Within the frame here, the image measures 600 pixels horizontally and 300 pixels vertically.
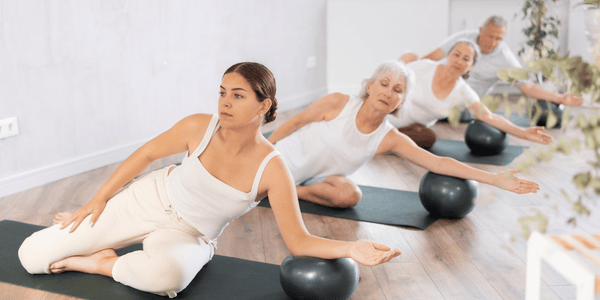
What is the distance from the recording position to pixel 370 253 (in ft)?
5.59

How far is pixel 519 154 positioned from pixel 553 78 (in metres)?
3.71

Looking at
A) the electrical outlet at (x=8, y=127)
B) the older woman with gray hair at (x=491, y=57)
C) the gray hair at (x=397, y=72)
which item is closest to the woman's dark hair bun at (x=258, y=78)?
the gray hair at (x=397, y=72)

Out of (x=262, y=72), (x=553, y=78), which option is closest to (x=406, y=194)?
(x=262, y=72)

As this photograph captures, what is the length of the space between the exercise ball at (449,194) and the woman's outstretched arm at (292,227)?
1175mm

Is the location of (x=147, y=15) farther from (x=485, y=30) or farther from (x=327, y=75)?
(x=327, y=75)

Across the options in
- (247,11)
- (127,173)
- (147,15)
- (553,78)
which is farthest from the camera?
(247,11)

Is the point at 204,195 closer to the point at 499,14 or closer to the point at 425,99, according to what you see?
the point at 425,99

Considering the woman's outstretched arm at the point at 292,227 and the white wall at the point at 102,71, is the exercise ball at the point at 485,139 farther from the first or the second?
the woman's outstretched arm at the point at 292,227

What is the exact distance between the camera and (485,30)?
15.0 feet

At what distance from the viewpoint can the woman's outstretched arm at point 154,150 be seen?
6.82 ft

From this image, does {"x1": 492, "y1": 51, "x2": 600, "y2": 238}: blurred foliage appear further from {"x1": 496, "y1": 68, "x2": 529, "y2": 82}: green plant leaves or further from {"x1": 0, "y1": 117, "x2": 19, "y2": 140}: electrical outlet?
{"x1": 0, "y1": 117, "x2": 19, "y2": 140}: electrical outlet

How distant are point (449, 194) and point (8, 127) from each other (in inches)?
103

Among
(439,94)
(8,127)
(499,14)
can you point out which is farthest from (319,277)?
(499,14)

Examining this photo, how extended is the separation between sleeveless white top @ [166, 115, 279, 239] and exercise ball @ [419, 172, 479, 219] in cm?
118
